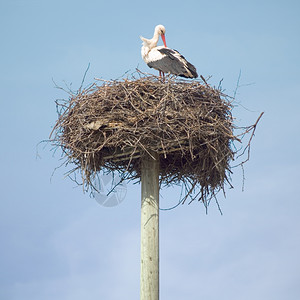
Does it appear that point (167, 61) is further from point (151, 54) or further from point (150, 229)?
point (150, 229)

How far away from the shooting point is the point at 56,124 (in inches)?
273

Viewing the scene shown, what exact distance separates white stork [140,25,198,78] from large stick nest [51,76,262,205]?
3.58 feet

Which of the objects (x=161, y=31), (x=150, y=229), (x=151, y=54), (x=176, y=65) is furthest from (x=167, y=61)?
(x=150, y=229)

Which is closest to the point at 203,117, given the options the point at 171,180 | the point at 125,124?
the point at 125,124

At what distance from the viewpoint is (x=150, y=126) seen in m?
6.10

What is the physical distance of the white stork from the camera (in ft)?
25.6

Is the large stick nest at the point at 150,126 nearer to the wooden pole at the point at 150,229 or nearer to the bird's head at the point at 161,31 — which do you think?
the wooden pole at the point at 150,229

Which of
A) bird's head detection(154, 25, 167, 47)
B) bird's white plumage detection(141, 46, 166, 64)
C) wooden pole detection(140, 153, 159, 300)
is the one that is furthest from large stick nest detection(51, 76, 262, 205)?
bird's head detection(154, 25, 167, 47)

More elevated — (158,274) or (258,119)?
(258,119)

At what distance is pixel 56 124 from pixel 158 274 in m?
2.37

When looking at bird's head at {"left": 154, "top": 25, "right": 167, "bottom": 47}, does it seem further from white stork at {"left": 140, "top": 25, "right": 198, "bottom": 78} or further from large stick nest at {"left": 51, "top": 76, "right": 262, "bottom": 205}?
large stick nest at {"left": 51, "top": 76, "right": 262, "bottom": 205}

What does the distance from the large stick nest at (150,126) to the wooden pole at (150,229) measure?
22 centimetres

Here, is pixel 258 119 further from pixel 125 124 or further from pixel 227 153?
pixel 125 124

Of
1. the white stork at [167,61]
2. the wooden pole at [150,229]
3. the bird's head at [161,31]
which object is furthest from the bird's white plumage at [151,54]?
the wooden pole at [150,229]
